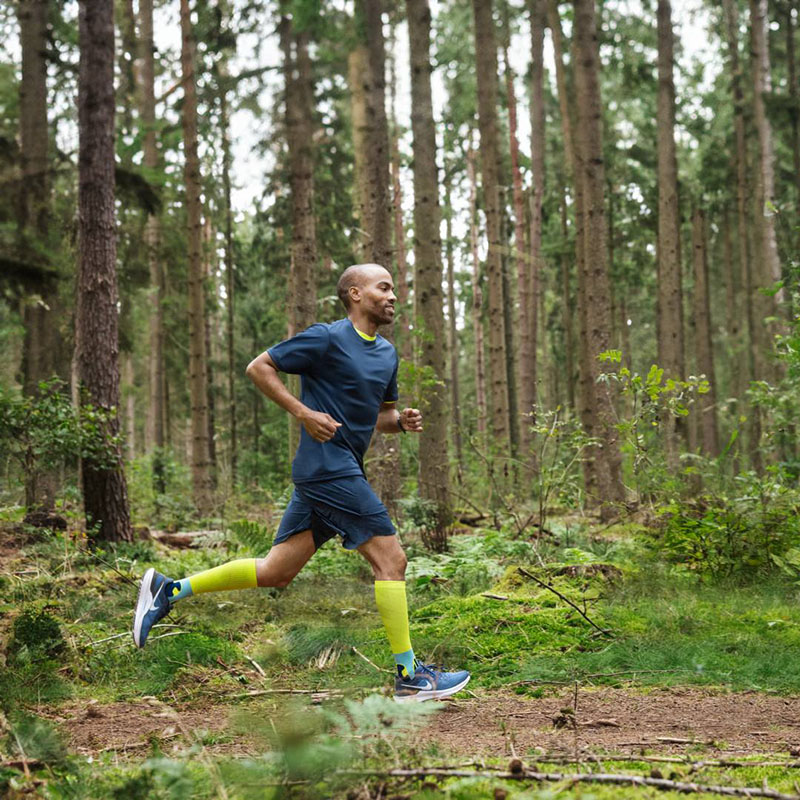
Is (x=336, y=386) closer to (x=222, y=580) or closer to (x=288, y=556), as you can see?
(x=288, y=556)

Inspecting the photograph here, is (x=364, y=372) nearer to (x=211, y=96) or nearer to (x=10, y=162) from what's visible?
(x=10, y=162)

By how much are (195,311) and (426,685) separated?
12288 millimetres

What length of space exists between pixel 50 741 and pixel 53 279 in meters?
10.1

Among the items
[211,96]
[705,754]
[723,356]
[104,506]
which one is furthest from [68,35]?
[723,356]

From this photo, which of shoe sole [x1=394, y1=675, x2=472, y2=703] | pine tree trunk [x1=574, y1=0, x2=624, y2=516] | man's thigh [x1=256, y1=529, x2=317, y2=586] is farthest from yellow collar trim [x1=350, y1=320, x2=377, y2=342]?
pine tree trunk [x1=574, y1=0, x2=624, y2=516]

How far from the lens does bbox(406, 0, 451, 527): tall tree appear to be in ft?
36.5

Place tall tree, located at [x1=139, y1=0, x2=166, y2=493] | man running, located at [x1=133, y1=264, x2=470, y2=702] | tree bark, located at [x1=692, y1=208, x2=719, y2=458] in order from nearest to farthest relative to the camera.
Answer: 1. man running, located at [x1=133, y1=264, x2=470, y2=702]
2. tall tree, located at [x1=139, y1=0, x2=166, y2=493]
3. tree bark, located at [x1=692, y1=208, x2=719, y2=458]

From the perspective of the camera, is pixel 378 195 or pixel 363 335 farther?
pixel 378 195

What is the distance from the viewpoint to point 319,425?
436cm

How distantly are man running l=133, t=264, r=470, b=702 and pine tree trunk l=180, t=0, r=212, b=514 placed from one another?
11.2 m

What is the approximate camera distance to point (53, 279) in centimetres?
1161

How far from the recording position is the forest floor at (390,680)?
8.35ft

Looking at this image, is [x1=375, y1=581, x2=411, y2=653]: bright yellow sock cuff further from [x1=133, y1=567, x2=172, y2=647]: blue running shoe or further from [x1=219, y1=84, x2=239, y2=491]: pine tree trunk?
[x1=219, y1=84, x2=239, y2=491]: pine tree trunk

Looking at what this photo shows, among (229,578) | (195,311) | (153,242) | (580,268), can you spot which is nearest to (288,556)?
(229,578)
